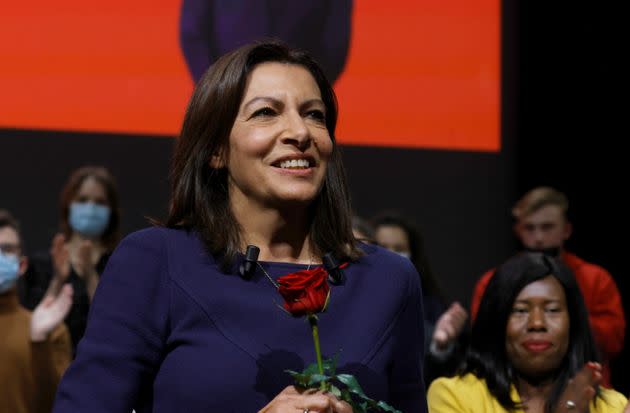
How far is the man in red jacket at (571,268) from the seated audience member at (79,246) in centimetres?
140

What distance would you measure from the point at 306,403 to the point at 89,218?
273 centimetres

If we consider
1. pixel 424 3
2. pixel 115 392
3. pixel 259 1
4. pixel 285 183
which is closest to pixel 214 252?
pixel 285 183

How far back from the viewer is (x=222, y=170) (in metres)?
1.90

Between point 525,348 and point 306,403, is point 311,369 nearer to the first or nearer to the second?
point 306,403

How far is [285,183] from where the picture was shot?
1.77 m

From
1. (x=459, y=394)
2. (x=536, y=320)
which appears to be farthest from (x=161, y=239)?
(x=536, y=320)

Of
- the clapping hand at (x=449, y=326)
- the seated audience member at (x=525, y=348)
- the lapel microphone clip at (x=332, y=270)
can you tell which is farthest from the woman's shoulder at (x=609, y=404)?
the lapel microphone clip at (x=332, y=270)

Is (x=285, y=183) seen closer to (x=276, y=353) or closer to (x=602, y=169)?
(x=276, y=353)

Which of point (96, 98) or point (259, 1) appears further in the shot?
point (259, 1)

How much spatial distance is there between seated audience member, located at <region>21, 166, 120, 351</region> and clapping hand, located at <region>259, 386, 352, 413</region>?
2351 mm

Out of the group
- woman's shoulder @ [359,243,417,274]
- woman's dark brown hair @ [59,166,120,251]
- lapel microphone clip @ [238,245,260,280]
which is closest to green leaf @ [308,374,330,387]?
lapel microphone clip @ [238,245,260,280]

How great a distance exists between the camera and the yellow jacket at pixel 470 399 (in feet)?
10.1

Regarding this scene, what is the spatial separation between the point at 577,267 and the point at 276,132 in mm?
3118

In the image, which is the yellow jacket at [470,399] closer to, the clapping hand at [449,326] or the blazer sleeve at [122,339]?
the clapping hand at [449,326]
